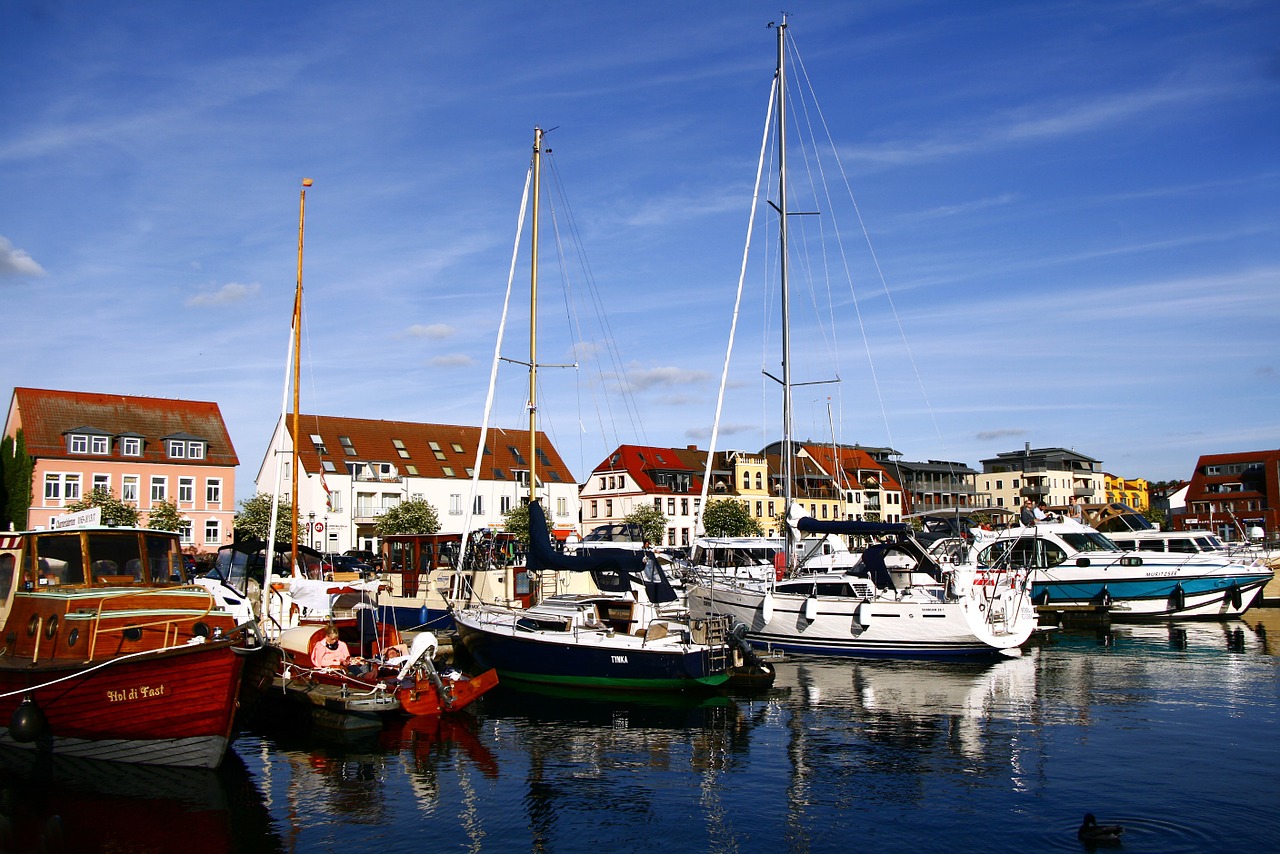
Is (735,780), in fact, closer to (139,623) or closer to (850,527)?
(139,623)

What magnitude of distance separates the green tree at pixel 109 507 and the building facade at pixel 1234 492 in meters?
98.2

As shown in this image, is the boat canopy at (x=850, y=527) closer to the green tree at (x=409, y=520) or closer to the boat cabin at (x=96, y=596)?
the boat cabin at (x=96, y=596)

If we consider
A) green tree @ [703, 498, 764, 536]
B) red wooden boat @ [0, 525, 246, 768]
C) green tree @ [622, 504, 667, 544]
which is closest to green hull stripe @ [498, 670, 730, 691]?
red wooden boat @ [0, 525, 246, 768]

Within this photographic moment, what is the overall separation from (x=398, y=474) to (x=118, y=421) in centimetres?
1967

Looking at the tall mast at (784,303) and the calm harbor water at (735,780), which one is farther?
the tall mast at (784,303)

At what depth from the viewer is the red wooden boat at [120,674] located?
1848cm

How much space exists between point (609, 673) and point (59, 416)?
5574 centimetres

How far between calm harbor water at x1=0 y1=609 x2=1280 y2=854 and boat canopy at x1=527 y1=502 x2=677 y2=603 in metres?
3.60

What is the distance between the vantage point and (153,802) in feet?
58.2

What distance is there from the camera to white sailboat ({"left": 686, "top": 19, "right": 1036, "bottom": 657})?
1270 inches

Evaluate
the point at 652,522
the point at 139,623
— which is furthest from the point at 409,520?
the point at 139,623

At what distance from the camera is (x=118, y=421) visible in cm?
6969

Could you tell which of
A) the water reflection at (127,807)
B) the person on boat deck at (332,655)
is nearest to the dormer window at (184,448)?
the person on boat deck at (332,655)

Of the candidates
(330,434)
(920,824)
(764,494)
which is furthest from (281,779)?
(764,494)
